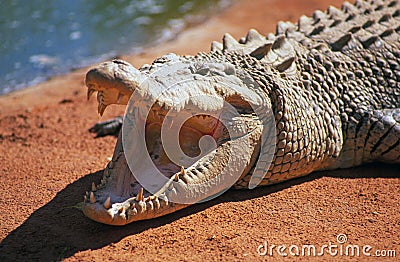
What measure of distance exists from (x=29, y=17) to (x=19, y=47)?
5.34 feet

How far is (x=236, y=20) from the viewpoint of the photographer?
1147 centimetres

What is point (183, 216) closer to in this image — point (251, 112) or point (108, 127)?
point (251, 112)

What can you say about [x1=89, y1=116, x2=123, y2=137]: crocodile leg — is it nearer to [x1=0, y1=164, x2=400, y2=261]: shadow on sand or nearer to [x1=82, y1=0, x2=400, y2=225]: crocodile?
[x1=0, y1=164, x2=400, y2=261]: shadow on sand

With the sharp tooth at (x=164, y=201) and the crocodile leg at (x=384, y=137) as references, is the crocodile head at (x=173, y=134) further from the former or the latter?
the crocodile leg at (x=384, y=137)

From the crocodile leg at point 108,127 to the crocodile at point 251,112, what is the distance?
1.82 meters

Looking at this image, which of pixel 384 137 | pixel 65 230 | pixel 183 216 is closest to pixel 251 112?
pixel 183 216

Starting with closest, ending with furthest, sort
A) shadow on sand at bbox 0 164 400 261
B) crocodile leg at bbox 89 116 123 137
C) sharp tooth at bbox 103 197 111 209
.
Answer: sharp tooth at bbox 103 197 111 209
shadow on sand at bbox 0 164 400 261
crocodile leg at bbox 89 116 123 137

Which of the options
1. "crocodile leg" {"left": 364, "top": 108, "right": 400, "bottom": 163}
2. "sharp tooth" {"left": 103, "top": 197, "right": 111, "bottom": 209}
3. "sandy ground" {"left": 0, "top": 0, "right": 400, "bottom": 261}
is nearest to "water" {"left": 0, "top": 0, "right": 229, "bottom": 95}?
"sandy ground" {"left": 0, "top": 0, "right": 400, "bottom": 261}

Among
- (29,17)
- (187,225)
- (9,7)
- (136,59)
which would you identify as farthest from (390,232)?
(9,7)

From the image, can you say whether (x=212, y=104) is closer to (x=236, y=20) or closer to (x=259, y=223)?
(x=259, y=223)

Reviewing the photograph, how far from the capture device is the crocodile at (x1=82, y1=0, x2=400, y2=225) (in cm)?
377

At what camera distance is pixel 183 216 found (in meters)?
4.11

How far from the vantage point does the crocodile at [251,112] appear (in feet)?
12.4

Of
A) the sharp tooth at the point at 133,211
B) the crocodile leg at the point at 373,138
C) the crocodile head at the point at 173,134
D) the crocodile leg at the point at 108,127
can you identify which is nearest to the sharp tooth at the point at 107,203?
the crocodile head at the point at 173,134
